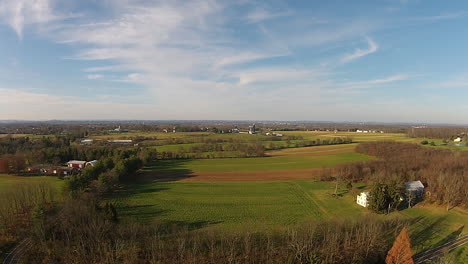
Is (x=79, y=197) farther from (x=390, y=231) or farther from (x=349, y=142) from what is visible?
(x=349, y=142)

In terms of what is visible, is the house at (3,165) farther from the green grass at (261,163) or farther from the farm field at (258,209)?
the farm field at (258,209)

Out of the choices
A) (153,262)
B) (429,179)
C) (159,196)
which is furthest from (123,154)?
(429,179)

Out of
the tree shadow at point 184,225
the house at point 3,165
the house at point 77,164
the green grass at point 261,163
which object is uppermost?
the house at point 3,165

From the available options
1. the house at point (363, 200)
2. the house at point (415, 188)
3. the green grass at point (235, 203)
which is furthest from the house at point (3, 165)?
the house at point (415, 188)

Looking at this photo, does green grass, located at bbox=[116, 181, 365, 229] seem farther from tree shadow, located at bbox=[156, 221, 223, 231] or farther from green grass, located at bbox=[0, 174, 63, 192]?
green grass, located at bbox=[0, 174, 63, 192]

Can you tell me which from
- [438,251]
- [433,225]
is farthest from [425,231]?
[438,251]

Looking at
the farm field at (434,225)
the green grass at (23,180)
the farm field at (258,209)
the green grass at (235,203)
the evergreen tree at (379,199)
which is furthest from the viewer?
the green grass at (23,180)

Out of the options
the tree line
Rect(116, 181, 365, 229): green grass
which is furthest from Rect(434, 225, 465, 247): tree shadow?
Rect(116, 181, 365, 229): green grass
